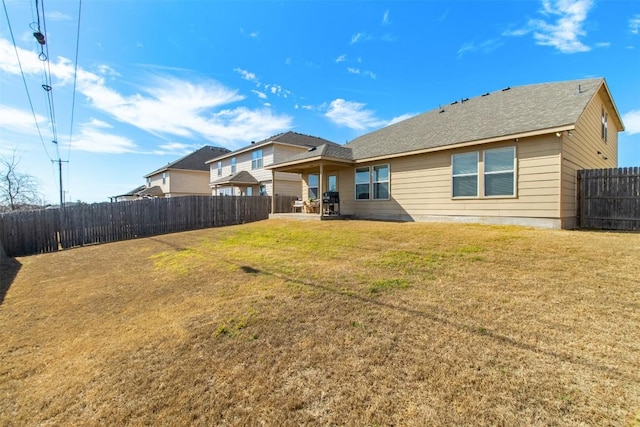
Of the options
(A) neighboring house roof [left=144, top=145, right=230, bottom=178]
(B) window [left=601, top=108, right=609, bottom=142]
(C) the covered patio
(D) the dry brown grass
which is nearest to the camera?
(D) the dry brown grass

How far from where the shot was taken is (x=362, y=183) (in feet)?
41.9

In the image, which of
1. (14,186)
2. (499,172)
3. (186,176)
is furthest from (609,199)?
(14,186)

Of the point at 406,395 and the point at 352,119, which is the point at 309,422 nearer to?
the point at 406,395

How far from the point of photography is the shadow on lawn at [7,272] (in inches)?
246

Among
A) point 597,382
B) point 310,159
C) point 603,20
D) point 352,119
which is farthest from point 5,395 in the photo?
point 352,119

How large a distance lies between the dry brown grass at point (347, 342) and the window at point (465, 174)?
3475mm

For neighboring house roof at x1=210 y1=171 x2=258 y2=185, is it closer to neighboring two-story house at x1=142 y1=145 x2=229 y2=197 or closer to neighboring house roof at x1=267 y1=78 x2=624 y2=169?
neighboring two-story house at x1=142 y1=145 x2=229 y2=197

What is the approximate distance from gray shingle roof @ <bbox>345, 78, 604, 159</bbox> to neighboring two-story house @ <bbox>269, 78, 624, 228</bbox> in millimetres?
35

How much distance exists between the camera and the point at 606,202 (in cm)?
863

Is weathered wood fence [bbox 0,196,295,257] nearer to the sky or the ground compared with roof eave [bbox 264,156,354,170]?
nearer to the ground

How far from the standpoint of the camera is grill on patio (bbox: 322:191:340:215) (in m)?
12.8

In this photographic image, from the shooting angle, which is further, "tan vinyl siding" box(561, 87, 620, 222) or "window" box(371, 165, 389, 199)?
"window" box(371, 165, 389, 199)

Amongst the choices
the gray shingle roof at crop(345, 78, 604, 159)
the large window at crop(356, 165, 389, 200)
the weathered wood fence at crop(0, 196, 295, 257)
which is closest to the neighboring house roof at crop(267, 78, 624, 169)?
the gray shingle roof at crop(345, 78, 604, 159)

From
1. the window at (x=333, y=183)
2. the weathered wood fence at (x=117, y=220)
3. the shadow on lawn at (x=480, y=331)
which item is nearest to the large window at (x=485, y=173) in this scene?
the window at (x=333, y=183)
